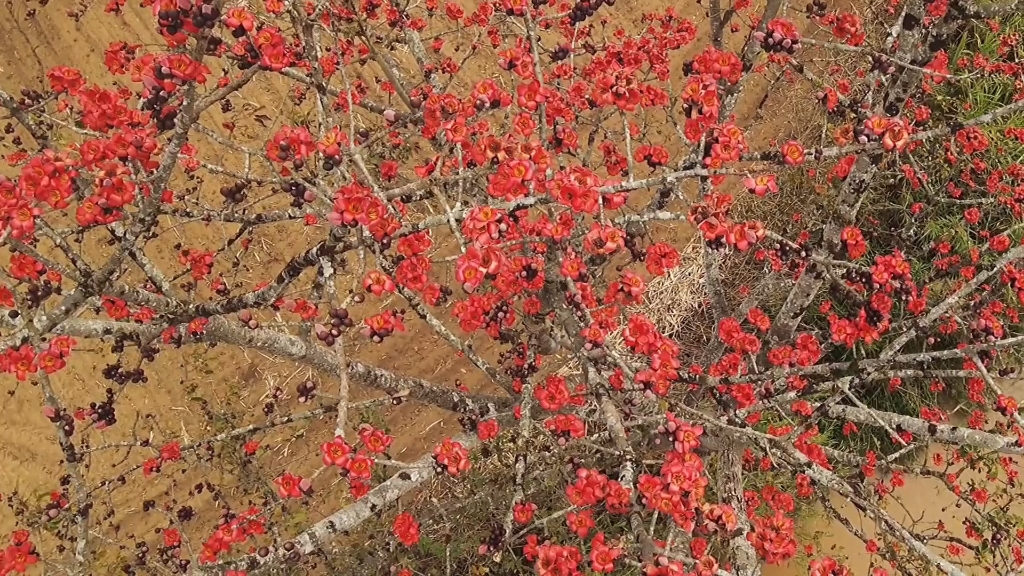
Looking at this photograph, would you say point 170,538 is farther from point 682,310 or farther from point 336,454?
point 682,310

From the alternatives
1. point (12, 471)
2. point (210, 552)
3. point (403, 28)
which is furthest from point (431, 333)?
point (12, 471)

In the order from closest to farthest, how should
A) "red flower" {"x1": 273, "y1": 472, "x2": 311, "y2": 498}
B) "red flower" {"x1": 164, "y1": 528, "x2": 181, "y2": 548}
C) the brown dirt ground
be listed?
"red flower" {"x1": 273, "y1": 472, "x2": 311, "y2": 498} < "red flower" {"x1": 164, "y1": 528, "x2": 181, "y2": 548} < the brown dirt ground

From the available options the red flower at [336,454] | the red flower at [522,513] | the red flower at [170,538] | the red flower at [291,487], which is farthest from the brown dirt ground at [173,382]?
the red flower at [336,454]

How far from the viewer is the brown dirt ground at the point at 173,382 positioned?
6449 millimetres

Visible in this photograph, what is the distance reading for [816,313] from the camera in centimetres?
687

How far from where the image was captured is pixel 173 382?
6785 mm

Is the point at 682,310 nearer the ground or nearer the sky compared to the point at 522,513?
nearer the ground

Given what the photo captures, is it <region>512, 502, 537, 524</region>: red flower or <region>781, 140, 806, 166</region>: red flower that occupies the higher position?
<region>781, 140, 806, 166</region>: red flower

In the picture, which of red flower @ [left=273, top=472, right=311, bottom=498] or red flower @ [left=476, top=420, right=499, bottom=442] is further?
red flower @ [left=476, top=420, right=499, bottom=442]

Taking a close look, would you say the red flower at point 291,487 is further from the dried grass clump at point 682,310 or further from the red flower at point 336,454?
the dried grass clump at point 682,310

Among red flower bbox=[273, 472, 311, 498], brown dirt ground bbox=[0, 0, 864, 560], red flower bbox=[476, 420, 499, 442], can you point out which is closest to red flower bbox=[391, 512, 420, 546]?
red flower bbox=[476, 420, 499, 442]

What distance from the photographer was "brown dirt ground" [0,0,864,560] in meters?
6.45

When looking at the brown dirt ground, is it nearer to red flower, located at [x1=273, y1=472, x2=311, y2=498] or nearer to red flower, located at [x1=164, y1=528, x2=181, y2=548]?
red flower, located at [x1=164, y1=528, x2=181, y2=548]

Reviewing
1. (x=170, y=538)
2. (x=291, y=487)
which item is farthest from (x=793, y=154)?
(x=170, y=538)
